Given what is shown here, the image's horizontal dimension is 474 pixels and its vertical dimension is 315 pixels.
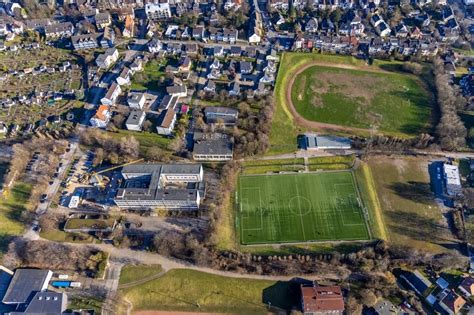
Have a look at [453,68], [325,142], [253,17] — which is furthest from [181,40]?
[453,68]

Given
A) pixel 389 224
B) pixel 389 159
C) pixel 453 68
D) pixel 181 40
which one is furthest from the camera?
pixel 181 40

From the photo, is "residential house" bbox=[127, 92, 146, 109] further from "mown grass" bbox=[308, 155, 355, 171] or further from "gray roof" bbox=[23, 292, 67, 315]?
"gray roof" bbox=[23, 292, 67, 315]

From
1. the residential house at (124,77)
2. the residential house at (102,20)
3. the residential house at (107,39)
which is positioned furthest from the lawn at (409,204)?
the residential house at (102,20)

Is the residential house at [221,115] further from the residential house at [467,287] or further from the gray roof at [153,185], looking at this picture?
the residential house at [467,287]

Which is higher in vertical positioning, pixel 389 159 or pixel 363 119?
pixel 363 119

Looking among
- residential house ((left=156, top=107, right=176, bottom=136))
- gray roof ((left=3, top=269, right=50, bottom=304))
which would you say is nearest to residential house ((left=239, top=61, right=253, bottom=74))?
residential house ((left=156, top=107, right=176, bottom=136))

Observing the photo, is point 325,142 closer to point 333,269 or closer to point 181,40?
point 333,269

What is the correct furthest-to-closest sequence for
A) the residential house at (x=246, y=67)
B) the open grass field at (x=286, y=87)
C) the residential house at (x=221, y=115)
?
the residential house at (x=246, y=67) → the residential house at (x=221, y=115) → the open grass field at (x=286, y=87)
